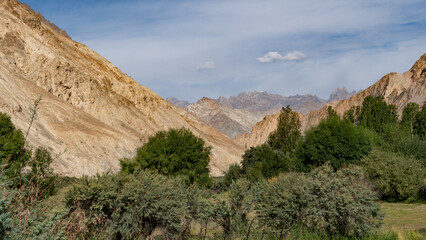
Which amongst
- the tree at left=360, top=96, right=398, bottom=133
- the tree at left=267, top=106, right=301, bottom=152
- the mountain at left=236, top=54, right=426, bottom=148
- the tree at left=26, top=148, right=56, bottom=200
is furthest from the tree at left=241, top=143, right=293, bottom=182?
the mountain at left=236, top=54, right=426, bottom=148

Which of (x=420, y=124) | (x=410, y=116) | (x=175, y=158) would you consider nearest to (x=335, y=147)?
(x=175, y=158)

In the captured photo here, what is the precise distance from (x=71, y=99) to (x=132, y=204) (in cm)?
5511

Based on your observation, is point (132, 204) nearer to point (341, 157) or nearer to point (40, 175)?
point (40, 175)

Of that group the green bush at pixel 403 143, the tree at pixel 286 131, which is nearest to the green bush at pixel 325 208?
the green bush at pixel 403 143

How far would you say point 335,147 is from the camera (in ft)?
131

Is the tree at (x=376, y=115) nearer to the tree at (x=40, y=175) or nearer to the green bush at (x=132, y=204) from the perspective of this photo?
the green bush at (x=132, y=204)

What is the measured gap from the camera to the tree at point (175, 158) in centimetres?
3200

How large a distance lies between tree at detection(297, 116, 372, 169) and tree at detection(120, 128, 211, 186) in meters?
13.3

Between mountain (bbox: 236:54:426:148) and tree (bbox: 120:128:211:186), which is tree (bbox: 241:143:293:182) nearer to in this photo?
tree (bbox: 120:128:211:186)

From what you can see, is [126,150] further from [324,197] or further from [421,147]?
[324,197]

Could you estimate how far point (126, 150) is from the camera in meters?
56.6

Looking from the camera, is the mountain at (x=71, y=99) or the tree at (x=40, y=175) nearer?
the tree at (x=40, y=175)

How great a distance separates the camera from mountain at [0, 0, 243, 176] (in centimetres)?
4822

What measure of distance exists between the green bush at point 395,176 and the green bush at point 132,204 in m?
26.8
